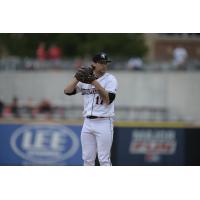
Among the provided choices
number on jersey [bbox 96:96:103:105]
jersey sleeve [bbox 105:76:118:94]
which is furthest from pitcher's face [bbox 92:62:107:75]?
number on jersey [bbox 96:96:103:105]

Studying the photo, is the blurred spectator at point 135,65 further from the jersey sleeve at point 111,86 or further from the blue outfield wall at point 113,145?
the jersey sleeve at point 111,86

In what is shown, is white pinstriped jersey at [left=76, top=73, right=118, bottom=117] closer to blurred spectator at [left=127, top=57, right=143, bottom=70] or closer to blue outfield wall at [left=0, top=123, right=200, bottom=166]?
blue outfield wall at [left=0, top=123, right=200, bottom=166]

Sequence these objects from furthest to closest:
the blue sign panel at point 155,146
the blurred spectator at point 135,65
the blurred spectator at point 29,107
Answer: the blurred spectator at point 135,65 < the blurred spectator at point 29,107 < the blue sign panel at point 155,146

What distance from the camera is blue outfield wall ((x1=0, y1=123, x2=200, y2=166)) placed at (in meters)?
14.9

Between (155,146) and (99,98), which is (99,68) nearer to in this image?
(99,98)

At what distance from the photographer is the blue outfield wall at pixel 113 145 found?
48.8ft

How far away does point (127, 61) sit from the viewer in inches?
931

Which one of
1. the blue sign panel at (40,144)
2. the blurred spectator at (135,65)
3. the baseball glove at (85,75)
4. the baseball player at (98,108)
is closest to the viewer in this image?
the baseball glove at (85,75)

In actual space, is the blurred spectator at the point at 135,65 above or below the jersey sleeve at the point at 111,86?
above

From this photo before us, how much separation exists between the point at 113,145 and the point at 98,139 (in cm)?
637

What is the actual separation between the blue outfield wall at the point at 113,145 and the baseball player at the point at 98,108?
5951mm

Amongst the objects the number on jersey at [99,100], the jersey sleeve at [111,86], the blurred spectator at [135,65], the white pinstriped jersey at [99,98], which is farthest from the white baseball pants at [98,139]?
the blurred spectator at [135,65]
